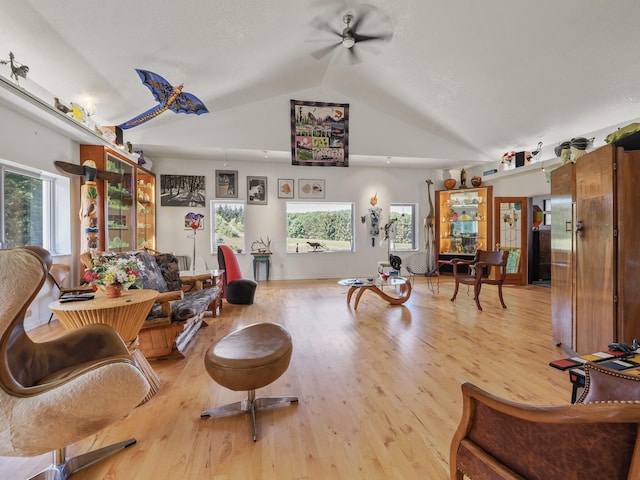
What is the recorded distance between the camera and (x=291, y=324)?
3865mm

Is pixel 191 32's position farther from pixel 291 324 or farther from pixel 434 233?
pixel 434 233

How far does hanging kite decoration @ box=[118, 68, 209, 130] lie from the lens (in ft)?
11.7

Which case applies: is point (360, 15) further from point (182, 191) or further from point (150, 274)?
point (182, 191)

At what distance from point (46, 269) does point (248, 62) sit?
4235 millimetres

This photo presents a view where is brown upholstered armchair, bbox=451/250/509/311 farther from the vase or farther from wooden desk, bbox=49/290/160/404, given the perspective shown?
the vase

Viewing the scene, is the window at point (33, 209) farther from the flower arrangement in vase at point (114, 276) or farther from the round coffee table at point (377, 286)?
the round coffee table at point (377, 286)

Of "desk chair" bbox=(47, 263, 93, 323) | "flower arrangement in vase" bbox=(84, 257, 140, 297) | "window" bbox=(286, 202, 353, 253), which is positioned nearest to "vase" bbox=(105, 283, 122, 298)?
"flower arrangement in vase" bbox=(84, 257, 140, 297)

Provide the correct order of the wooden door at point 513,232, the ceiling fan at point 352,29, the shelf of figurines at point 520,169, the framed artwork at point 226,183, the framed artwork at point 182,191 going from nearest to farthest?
the ceiling fan at point 352,29 → the shelf of figurines at point 520,169 → the wooden door at point 513,232 → the framed artwork at point 182,191 → the framed artwork at point 226,183

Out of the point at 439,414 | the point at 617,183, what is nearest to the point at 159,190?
the point at 439,414

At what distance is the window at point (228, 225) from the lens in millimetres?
7190

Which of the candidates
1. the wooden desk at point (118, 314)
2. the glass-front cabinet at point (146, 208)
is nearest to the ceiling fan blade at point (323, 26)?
the wooden desk at point (118, 314)

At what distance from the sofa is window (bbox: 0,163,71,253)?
1.72 meters

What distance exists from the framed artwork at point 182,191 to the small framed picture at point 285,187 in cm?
175

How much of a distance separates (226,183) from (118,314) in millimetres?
5361
